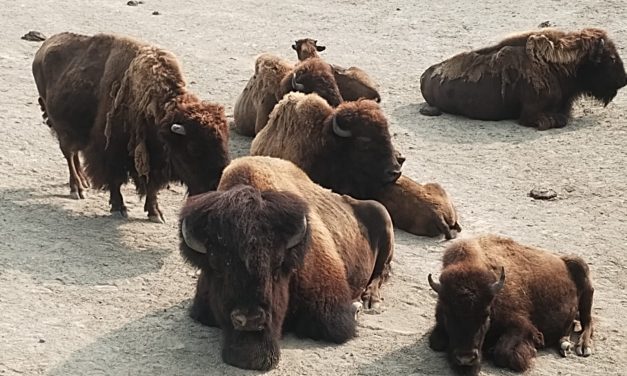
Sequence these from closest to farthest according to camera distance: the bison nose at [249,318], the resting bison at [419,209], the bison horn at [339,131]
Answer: the bison nose at [249,318], the bison horn at [339,131], the resting bison at [419,209]

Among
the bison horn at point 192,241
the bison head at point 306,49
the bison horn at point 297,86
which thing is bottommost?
the bison head at point 306,49

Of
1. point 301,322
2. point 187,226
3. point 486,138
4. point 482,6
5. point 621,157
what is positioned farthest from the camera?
point 482,6

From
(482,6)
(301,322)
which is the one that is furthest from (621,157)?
(482,6)

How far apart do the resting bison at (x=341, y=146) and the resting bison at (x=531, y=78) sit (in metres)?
4.13

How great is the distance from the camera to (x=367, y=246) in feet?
24.6

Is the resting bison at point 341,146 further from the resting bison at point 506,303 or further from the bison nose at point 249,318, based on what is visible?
the bison nose at point 249,318

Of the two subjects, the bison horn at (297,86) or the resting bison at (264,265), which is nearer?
the resting bison at (264,265)

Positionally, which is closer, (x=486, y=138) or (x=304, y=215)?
(x=304, y=215)

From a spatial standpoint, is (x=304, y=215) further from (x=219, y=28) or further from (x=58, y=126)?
(x=219, y=28)

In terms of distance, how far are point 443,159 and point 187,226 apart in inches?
222

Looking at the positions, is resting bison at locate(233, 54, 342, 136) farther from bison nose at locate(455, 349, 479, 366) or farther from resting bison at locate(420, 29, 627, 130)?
bison nose at locate(455, 349, 479, 366)

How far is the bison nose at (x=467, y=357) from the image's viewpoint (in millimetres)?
6113

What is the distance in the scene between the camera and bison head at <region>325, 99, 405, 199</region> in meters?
8.68

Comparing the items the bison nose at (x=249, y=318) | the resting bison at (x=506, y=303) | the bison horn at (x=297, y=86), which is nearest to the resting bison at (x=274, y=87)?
the bison horn at (x=297, y=86)
